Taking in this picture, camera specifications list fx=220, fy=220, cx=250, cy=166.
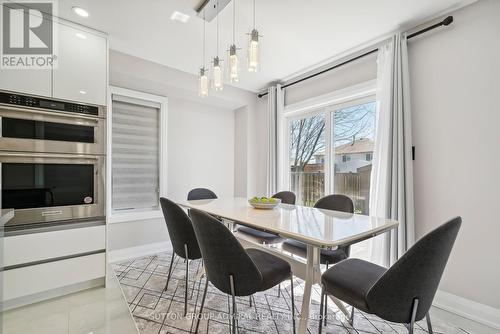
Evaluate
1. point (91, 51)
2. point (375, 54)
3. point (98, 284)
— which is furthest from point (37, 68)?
point (375, 54)

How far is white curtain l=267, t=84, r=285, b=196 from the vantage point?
12.1ft

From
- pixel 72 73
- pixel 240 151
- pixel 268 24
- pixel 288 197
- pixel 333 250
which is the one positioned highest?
pixel 268 24

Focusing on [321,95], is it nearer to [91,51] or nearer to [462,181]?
[462,181]

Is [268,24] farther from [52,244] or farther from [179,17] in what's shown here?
[52,244]

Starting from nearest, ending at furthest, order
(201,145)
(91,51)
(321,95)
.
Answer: (91,51) → (321,95) → (201,145)

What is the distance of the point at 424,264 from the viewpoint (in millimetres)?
1015

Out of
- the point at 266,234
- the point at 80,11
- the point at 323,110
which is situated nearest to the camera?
the point at 80,11

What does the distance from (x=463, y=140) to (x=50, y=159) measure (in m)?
3.76

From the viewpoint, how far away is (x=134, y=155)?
331cm

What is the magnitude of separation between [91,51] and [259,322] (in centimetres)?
300

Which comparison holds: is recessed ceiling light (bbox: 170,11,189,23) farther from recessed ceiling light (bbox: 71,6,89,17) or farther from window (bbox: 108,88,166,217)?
window (bbox: 108,88,166,217)

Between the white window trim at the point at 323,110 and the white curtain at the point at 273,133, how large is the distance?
7 centimetres

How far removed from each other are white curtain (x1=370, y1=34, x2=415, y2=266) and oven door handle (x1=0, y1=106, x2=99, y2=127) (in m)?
3.03

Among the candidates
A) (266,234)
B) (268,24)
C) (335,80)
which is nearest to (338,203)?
(266,234)
